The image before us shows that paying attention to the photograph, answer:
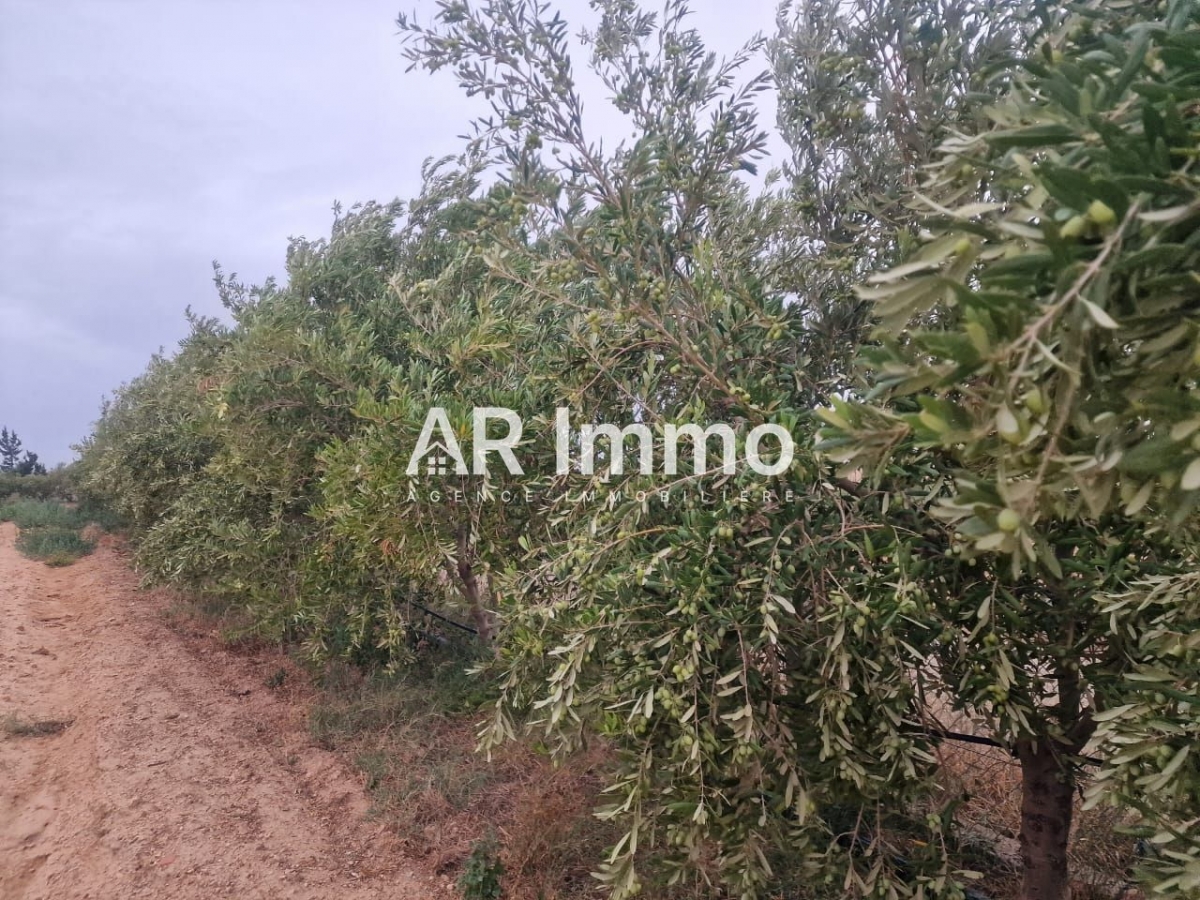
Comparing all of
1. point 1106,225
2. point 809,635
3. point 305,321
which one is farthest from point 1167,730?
point 305,321

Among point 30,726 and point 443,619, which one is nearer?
point 30,726

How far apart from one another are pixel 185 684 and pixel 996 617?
769 cm

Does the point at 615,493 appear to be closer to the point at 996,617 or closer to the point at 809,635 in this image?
the point at 809,635

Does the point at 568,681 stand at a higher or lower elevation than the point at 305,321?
lower

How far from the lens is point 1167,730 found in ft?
5.73

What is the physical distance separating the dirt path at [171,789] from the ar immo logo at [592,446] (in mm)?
2600

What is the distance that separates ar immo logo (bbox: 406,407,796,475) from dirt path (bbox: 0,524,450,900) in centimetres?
260

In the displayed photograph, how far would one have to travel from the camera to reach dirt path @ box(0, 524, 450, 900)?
4.21 metres

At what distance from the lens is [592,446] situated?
2.89 meters

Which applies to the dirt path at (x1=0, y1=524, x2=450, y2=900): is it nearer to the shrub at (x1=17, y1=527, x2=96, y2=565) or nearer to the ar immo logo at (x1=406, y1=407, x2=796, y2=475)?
the ar immo logo at (x1=406, y1=407, x2=796, y2=475)

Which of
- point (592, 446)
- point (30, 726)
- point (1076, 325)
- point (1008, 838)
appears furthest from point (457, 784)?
point (1076, 325)

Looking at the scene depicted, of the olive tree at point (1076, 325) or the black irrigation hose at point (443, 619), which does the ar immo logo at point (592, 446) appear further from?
the black irrigation hose at point (443, 619)

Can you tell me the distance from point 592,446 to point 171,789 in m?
4.54

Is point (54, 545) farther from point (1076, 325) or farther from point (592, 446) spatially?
point (1076, 325)
